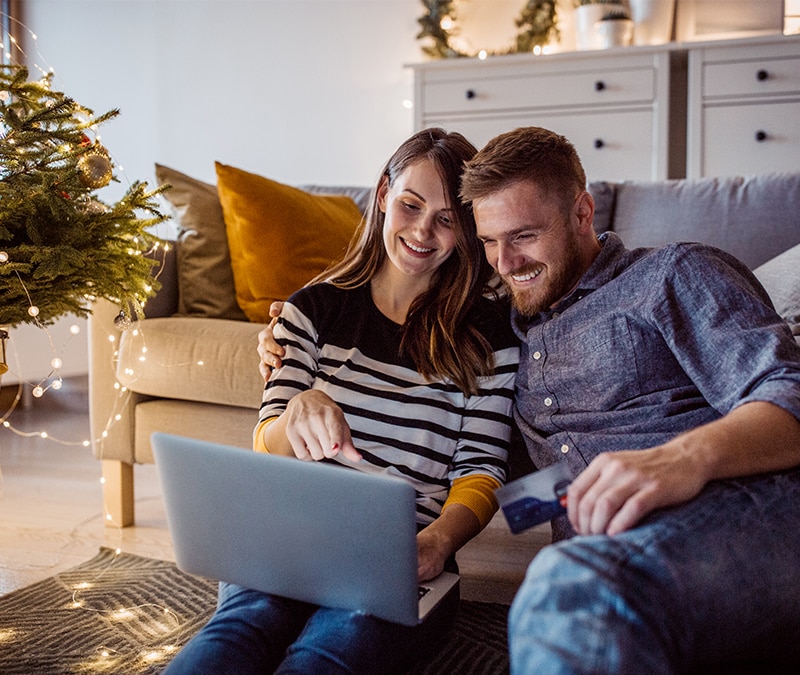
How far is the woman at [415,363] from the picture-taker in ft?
3.66

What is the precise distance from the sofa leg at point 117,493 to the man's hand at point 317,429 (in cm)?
110

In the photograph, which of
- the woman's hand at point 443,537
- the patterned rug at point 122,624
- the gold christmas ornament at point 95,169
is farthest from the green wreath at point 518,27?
the woman's hand at point 443,537

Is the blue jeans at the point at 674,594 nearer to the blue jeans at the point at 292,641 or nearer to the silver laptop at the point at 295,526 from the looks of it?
the silver laptop at the point at 295,526

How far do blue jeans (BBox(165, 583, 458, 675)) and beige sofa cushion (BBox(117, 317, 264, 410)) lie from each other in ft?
2.64

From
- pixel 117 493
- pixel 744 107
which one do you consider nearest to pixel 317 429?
pixel 117 493

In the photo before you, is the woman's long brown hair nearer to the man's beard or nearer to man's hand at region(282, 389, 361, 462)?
the man's beard

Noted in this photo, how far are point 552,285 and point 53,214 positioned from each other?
3.19 ft

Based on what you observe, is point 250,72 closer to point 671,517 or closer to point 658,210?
point 658,210

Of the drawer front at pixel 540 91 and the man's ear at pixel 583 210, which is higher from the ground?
the drawer front at pixel 540 91

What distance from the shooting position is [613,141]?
2988 mm

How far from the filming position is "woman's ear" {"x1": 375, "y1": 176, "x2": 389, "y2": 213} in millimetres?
1360

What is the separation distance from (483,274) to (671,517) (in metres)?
0.69

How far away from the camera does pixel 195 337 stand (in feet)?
6.23

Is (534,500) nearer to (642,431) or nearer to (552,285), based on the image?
(642,431)
